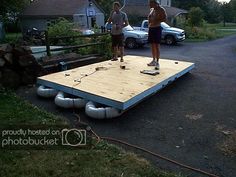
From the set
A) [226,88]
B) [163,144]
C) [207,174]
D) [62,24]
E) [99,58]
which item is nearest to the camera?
[207,174]

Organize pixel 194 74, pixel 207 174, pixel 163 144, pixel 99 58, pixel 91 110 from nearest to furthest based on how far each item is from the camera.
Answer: pixel 207 174 → pixel 163 144 → pixel 91 110 → pixel 194 74 → pixel 99 58

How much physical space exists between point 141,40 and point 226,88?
9.84m

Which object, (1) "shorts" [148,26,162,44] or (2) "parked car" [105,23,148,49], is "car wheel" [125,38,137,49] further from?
(1) "shorts" [148,26,162,44]

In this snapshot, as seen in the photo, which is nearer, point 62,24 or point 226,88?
point 226,88

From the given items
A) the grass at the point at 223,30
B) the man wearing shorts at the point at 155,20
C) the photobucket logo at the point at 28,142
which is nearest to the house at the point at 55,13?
the grass at the point at 223,30

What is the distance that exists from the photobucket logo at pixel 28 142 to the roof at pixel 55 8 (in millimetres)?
26596

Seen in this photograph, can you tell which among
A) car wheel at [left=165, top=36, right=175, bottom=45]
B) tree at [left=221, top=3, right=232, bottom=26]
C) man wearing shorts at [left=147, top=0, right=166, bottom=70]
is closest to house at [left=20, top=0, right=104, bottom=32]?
car wheel at [left=165, top=36, right=175, bottom=45]

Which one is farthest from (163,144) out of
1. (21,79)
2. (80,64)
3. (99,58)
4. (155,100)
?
(99,58)

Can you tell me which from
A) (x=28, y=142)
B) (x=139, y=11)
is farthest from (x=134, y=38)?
(x=28, y=142)

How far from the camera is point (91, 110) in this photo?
5.21 m

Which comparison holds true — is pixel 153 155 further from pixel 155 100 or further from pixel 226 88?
pixel 226 88

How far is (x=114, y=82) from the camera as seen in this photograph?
6.37 meters

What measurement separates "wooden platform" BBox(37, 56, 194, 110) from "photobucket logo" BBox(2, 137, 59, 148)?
4.51 ft

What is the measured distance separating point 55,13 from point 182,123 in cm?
2739
